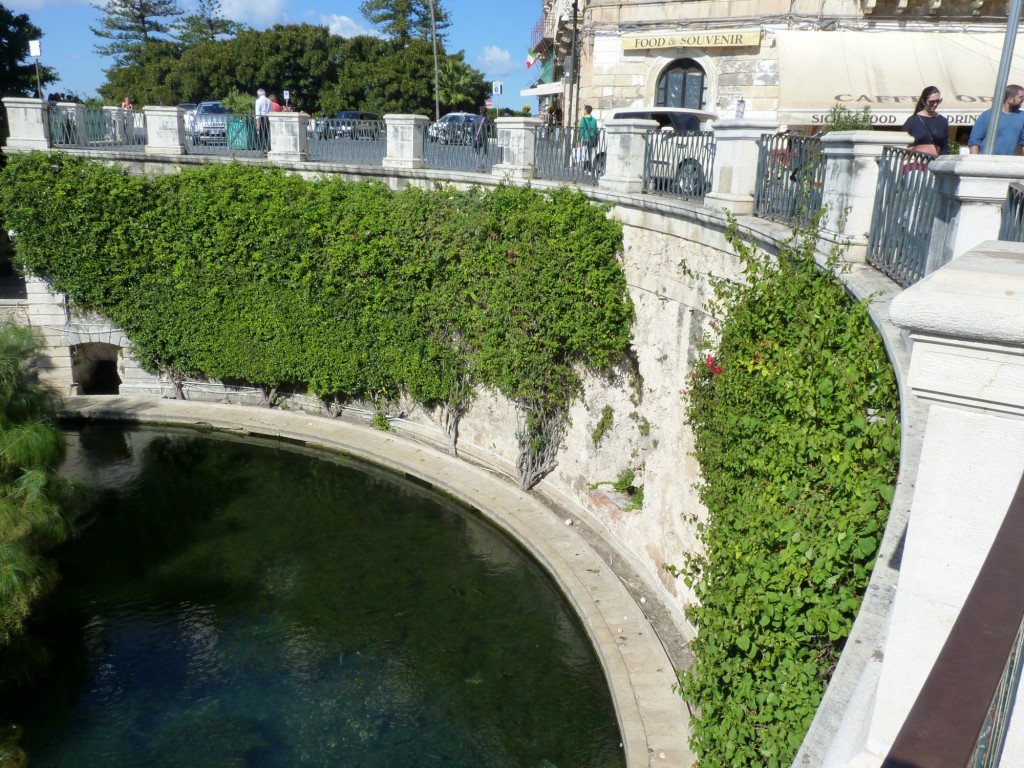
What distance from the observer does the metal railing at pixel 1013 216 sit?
13.8 feet

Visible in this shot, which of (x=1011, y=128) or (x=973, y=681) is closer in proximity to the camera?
(x=973, y=681)

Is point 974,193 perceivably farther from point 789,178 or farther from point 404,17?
point 404,17

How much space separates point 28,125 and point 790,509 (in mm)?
17602

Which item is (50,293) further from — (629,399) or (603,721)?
(603,721)

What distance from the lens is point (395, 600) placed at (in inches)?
441

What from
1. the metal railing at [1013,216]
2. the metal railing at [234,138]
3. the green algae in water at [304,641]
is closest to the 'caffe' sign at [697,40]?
the metal railing at [234,138]

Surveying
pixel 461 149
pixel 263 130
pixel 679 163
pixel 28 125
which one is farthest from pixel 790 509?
pixel 28 125

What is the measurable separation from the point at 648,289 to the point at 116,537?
8.95 m

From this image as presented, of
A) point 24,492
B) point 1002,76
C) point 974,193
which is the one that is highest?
point 1002,76

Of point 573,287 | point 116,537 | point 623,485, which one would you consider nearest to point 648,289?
point 573,287

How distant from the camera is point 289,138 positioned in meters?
16.1

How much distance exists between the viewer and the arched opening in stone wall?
18016 millimetres

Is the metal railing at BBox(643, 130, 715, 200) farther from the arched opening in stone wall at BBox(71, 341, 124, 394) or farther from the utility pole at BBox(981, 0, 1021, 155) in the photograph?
the arched opening in stone wall at BBox(71, 341, 124, 394)

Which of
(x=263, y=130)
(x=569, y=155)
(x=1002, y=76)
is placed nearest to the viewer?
(x=1002, y=76)
